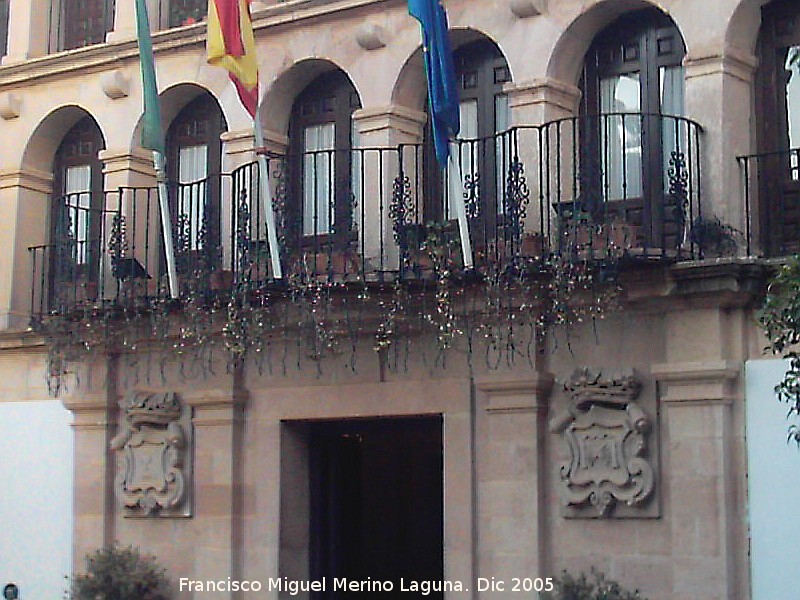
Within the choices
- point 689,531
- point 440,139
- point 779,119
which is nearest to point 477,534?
point 689,531

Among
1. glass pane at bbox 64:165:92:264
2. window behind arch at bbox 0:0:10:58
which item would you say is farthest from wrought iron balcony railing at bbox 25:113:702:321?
window behind arch at bbox 0:0:10:58

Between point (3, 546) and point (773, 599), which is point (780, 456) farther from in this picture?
point (3, 546)

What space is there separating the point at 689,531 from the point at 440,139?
3881mm

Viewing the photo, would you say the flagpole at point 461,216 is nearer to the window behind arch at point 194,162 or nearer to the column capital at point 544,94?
the column capital at point 544,94

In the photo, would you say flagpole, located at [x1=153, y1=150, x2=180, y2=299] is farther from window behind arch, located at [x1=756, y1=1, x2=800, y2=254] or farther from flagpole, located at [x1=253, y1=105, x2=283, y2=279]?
window behind arch, located at [x1=756, y1=1, x2=800, y2=254]

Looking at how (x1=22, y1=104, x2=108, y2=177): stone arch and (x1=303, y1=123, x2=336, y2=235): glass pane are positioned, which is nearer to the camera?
(x1=303, y1=123, x2=336, y2=235): glass pane

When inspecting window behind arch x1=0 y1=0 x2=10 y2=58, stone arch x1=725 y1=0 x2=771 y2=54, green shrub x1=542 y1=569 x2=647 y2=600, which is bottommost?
green shrub x1=542 y1=569 x2=647 y2=600

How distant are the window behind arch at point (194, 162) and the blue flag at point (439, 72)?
11.1 feet

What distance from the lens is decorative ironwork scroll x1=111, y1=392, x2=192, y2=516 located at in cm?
1672

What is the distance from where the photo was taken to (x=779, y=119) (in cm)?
1451

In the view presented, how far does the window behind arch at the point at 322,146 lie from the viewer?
16.4 metres

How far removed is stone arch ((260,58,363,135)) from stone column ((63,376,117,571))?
10.9 ft

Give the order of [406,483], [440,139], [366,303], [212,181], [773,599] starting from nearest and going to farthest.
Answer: [773,599], [440,139], [366,303], [212,181], [406,483]

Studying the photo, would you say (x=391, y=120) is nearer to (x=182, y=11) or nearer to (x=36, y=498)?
(x=182, y=11)
